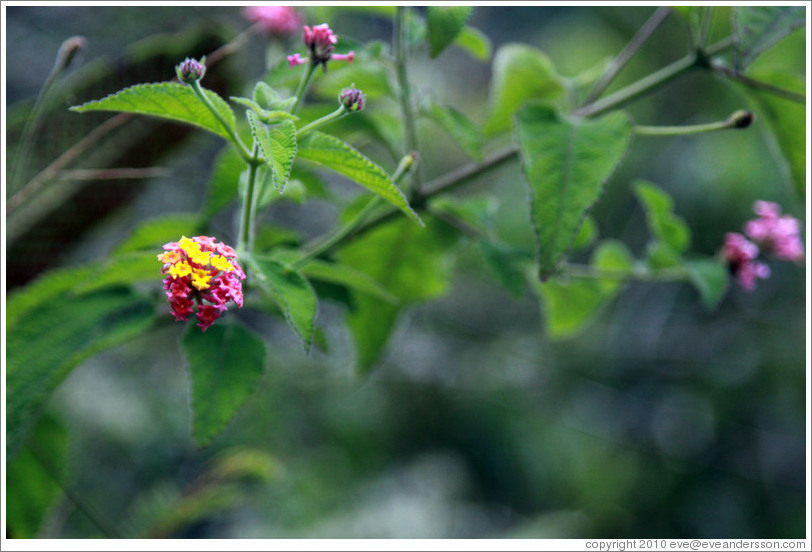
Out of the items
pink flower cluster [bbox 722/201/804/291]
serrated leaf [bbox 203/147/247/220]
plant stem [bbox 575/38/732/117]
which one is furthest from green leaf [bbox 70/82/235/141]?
pink flower cluster [bbox 722/201/804/291]

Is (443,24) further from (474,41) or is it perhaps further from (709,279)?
(709,279)

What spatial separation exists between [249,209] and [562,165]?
143 millimetres

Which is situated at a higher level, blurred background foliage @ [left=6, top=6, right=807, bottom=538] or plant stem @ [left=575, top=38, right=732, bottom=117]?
plant stem @ [left=575, top=38, right=732, bottom=117]

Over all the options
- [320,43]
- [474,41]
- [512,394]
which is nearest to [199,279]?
[320,43]

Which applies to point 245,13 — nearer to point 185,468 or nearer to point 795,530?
point 185,468

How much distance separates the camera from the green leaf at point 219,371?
295mm

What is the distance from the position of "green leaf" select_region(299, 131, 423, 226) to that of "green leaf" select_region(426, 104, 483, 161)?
11cm

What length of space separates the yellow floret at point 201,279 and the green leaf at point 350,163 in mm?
58

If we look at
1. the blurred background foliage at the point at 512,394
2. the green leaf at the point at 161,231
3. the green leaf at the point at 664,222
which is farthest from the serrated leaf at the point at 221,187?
the blurred background foliage at the point at 512,394

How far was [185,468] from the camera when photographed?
0.92 m

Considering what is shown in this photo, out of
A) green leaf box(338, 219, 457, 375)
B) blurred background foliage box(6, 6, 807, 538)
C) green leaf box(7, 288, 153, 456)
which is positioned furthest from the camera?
blurred background foliage box(6, 6, 807, 538)

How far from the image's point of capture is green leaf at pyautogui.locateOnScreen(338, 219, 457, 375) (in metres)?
0.42

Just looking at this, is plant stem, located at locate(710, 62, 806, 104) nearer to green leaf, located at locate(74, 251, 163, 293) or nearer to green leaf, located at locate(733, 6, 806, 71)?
green leaf, located at locate(733, 6, 806, 71)

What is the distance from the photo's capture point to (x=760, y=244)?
1.50 ft
